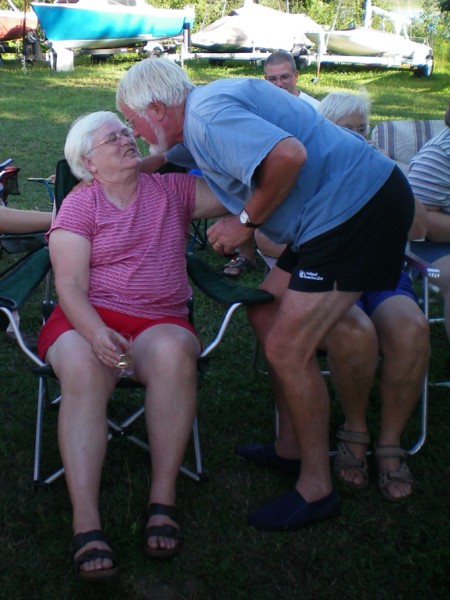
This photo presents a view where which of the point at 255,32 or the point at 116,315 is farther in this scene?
the point at 255,32

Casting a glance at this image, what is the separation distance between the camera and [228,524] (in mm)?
2537

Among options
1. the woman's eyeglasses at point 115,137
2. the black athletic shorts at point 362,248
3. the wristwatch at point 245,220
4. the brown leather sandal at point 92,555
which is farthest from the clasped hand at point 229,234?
the brown leather sandal at point 92,555

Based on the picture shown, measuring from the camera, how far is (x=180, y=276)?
2854 millimetres

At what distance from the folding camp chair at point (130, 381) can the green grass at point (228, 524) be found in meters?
0.06

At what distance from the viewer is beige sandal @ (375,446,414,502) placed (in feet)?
8.79

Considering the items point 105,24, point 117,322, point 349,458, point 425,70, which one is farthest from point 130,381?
point 105,24

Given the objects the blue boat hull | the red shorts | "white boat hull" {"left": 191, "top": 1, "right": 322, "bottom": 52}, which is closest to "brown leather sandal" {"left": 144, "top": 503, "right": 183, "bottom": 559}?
the red shorts

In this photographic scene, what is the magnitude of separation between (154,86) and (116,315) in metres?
0.84

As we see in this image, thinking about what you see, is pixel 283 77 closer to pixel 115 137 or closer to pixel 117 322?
pixel 115 137

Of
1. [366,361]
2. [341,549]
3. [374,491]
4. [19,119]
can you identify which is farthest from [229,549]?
[19,119]

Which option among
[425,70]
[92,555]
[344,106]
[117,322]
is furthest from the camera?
[425,70]

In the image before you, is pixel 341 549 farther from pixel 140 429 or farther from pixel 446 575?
pixel 140 429

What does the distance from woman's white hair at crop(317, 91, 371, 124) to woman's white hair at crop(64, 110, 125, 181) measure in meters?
1.07

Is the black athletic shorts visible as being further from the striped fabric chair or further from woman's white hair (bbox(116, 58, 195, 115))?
the striped fabric chair
